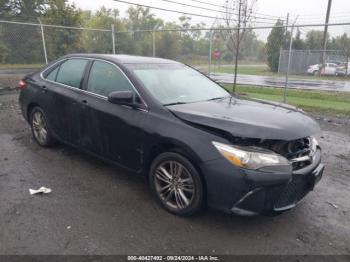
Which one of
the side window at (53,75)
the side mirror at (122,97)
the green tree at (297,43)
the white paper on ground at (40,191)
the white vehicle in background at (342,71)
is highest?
the green tree at (297,43)

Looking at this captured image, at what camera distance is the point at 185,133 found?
3225 mm

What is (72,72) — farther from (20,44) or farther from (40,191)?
(20,44)

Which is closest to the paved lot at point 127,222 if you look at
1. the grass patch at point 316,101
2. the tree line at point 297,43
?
the grass patch at point 316,101

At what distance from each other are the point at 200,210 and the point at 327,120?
640cm

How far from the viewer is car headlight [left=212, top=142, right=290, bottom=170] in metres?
2.89

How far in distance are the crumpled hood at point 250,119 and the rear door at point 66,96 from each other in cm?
172

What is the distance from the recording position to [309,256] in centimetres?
285

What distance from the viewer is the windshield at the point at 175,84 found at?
12.5 ft

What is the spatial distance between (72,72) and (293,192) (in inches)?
138

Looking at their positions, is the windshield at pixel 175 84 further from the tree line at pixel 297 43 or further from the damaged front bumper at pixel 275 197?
the tree line at pixel 297 43

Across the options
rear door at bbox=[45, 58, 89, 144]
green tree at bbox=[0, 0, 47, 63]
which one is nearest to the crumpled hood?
rear door at bbox=[45, 58, 89, 144]

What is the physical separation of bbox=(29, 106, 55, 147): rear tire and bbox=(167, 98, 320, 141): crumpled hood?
2.67 meters

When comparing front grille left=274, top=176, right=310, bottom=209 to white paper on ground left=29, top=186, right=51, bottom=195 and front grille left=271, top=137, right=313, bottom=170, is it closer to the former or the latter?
front grille left=271, top=137, right=313, bottom=170

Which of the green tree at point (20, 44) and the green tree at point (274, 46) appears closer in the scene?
the green tree at point (20, 44)
